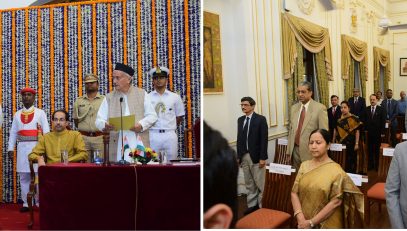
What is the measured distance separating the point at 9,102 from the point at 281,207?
302 centimetres

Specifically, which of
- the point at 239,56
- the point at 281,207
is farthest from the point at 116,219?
the point at 239,56

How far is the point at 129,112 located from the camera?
126 inches

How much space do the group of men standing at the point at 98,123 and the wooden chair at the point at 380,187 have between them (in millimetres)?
1488

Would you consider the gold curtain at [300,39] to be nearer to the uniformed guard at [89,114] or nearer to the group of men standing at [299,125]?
the group of men standing at [299,125]

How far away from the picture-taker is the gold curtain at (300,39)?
7.38 ft

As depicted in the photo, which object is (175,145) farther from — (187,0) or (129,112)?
(187,0)

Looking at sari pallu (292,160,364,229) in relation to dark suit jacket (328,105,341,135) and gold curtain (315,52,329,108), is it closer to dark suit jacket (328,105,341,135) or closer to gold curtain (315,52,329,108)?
dark suit jacket (328,105,341,135)

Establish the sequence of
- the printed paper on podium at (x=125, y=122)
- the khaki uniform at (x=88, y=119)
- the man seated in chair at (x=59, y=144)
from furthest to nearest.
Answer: the khaki uniform at (x=88, y=119) < the man seated in chair at (x=59, y=144) < the printed paper on podium at (x=125, y=122)

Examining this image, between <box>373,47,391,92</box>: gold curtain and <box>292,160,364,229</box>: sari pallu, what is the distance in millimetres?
464

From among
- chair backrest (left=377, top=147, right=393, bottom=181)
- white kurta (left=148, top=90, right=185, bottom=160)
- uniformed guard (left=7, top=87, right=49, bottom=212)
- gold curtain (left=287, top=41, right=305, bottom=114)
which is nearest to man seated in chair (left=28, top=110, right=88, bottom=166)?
uniformed guard (left=7, top=87, right=49, bottom=212)

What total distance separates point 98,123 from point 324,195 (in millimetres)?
1681

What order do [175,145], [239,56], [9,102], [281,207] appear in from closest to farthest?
[239,56], [281,207], [175,145], [9,102]

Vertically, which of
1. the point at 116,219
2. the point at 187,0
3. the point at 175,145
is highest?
the point at 187,0

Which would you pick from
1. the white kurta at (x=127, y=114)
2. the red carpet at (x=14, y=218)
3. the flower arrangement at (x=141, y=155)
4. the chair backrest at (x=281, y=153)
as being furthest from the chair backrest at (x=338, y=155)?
the red carpet at (x=14, y=218)
